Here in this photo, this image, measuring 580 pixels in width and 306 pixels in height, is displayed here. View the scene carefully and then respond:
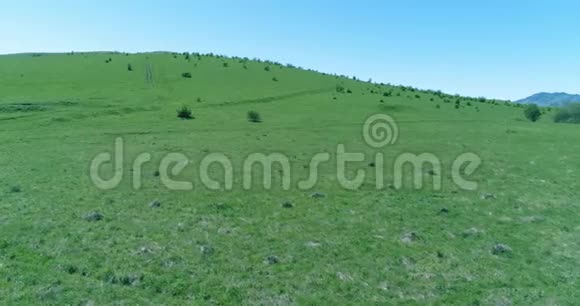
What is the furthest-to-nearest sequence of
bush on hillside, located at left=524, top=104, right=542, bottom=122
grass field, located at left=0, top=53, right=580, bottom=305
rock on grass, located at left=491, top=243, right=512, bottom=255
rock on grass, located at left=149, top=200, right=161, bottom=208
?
bush on hillside, located at left=524, top=104, right=542, bottom=122
rock on grass, located at left=149, top=200, right=161, bottom=208
rock on grass, located at left=491, top=243, right=512, bottom=255
grass field, located at left=0, top=53, right=580, bottom=305

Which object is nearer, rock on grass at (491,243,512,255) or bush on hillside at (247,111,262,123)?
rock on grass at (491,243,512,255)

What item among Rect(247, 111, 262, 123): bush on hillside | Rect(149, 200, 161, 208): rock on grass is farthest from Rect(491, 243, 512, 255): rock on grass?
Rect(247, 111, 262, 123): bush on hillside

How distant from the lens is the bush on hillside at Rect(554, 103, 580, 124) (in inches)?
2443

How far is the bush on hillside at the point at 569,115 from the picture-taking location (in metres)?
62.1

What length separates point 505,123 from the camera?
54.0m

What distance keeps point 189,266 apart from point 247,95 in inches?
2000

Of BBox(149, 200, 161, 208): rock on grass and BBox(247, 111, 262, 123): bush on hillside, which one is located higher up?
BBox(247, 111, 262, 123): bush on hillside

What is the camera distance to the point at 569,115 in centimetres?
6241

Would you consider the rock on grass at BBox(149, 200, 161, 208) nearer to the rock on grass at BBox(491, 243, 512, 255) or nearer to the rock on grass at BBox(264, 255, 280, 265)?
the rock on grass at BBox(264, 255, 280, 265)

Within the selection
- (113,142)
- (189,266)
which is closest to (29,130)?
(113,142)

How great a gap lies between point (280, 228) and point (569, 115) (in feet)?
202

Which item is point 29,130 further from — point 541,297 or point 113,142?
point 541,297

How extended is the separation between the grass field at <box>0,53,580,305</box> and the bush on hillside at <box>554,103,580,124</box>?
26.1 metres

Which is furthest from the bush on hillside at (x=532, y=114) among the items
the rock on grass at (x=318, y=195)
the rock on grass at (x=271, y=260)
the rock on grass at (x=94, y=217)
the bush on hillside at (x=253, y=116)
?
the rock on grass at (x=94, y=217)
